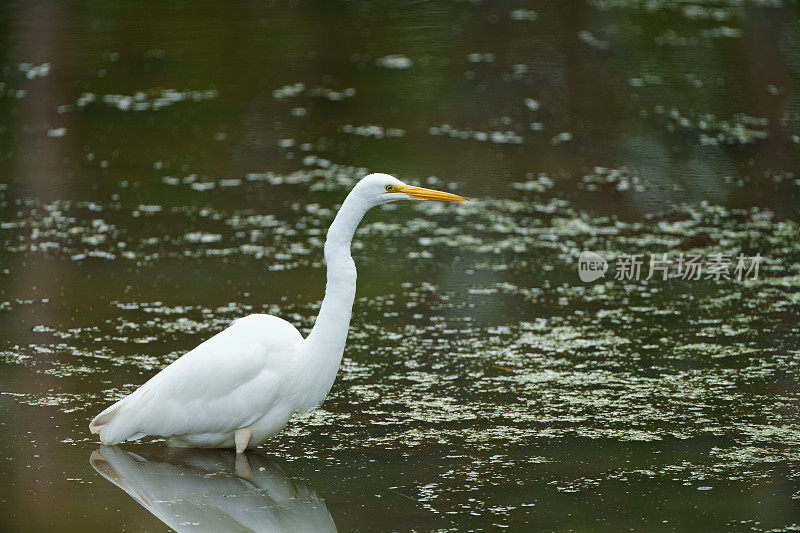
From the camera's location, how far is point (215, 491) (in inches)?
165

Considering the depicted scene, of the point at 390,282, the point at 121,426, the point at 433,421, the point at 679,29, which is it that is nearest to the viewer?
the point at 121,426

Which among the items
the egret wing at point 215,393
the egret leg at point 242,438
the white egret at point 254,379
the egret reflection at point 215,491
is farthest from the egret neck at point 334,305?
the egret reflection at point 215,491

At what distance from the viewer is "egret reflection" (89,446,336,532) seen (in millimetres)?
3949

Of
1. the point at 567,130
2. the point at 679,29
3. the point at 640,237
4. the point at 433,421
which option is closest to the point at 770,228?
the point at 640,237

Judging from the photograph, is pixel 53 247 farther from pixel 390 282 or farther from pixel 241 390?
pixel 241 390

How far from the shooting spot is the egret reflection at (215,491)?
3.95 metres

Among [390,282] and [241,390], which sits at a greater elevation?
[241,390]

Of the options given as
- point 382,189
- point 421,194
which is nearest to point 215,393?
point 382,189

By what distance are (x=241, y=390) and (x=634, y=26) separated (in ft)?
30.1

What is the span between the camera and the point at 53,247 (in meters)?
Result: 6.98

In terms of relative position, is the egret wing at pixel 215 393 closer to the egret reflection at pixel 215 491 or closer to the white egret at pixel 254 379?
the white egret at pixel 254 379

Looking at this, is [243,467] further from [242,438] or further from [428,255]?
[428,255]

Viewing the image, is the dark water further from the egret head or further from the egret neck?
the egret head

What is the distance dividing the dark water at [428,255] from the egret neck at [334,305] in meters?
0.31
